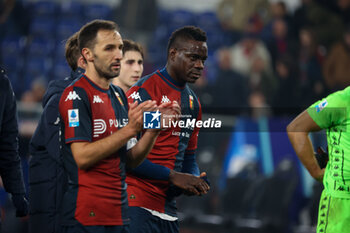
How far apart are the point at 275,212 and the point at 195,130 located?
3388 mm

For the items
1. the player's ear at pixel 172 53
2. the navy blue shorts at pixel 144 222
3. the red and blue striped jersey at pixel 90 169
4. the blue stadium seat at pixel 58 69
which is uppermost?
the blue stadium seat at pixel 58 69

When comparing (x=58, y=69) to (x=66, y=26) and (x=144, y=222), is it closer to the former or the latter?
(x=66, y=26)

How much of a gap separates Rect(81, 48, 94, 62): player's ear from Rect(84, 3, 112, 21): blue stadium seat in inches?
307

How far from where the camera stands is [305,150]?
11.0 ft

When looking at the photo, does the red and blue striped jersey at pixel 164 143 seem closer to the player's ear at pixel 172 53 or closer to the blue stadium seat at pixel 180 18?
the player's ear at pixel 172 53

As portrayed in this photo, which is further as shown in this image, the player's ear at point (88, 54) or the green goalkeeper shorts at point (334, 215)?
the green goalkeeper shorts at point (334, 215)

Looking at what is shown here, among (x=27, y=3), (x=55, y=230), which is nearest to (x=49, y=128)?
(x=55, y=230)

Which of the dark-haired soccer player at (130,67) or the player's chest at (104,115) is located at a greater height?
the dark-haired soccer player at (130,67)

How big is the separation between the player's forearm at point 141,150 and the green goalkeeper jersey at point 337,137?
0.87 metres

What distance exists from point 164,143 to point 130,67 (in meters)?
0.86

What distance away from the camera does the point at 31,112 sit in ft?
25.5

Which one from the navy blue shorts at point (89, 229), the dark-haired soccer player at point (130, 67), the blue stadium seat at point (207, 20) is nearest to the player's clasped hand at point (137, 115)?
the navy blue shorts at point (89, 229)

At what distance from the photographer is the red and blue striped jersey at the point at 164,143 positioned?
3625 millimetres

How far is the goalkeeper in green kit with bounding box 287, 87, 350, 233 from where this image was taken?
319 centimetres
